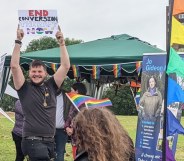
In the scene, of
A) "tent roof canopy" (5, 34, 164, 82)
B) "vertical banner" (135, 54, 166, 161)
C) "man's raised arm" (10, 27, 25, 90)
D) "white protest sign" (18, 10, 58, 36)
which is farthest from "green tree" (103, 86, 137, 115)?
"man's raised arm" (10, 27, 25, 90)

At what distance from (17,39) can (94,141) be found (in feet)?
8.49

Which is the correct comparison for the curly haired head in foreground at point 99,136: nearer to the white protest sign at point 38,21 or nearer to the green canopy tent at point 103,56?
the white protest sign at point 38,21

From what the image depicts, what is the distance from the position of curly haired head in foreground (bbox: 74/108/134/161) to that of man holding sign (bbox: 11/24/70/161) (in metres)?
2.33

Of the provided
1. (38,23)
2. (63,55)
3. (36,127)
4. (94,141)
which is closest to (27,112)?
(36,127)

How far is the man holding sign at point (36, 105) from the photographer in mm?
4816

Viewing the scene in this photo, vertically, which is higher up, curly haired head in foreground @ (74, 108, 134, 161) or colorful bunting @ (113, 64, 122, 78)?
curly haired head in foreground @ (74, 108, 134, 161)

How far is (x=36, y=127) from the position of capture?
4.88 meters

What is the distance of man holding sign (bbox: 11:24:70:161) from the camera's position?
4816 mm

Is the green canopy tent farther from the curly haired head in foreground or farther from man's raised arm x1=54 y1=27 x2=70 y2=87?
the curly haired head in foreground

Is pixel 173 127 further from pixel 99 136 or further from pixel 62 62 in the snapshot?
pixel 99 136

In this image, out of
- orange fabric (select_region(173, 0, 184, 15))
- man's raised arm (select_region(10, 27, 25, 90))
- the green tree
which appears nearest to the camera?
man's raised arm (select_region(10, 27, 25, 90))

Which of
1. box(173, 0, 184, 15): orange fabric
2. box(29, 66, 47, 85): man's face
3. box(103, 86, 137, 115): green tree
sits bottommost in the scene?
box(103, 86, 137, 115): green tree

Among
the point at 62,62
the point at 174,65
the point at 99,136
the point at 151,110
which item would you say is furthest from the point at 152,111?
the point at 99,136

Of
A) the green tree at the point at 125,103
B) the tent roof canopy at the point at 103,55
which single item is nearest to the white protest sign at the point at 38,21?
the tent roof canopy at the point at 103,55
